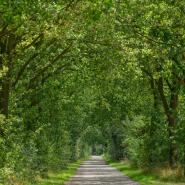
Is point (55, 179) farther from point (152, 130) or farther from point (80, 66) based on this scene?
point (80, 66)

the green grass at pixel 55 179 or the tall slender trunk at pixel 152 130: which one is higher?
the tall slender trunk at pixel 152 130

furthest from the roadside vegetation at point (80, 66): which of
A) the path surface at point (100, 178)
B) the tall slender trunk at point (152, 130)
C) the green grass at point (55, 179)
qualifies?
the path surface at point (100, 178)

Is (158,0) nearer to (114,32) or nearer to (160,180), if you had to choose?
(114,32)

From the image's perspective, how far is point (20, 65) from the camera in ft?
98.1

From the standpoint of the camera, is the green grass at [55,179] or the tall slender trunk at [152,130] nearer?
the green grass at [55,179]

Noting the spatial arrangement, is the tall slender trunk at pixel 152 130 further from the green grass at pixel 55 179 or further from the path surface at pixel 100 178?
the green grass at pixel 55 179

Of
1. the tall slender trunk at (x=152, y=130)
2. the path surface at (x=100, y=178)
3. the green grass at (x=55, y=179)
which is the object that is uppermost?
the tall slender trunk at (x=152, y=130)

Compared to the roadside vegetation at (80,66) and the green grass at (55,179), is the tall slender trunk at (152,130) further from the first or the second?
the green grass at (55,179)

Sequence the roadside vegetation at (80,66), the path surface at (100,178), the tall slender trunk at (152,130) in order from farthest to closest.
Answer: the tall slender trunk at (152,130), the path surface at (100,178), the roadside vegetation at (80,66)

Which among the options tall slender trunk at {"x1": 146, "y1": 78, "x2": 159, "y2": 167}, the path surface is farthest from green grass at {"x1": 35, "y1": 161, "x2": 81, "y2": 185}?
tall slender trunk at {"x1": 146, "y1": 78, "x2": 159, "y2": 167}

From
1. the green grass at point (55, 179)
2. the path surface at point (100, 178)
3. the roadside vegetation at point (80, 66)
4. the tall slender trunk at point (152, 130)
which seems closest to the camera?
the roadside vegetation at point (80, 66)

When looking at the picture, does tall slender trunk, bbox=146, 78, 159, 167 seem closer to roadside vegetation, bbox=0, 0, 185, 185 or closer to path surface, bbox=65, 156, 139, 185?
roadside vegetation, bbox=0, 0, 185, 185

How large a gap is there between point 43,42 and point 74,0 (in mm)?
8314

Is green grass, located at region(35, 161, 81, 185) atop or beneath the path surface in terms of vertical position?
atop
